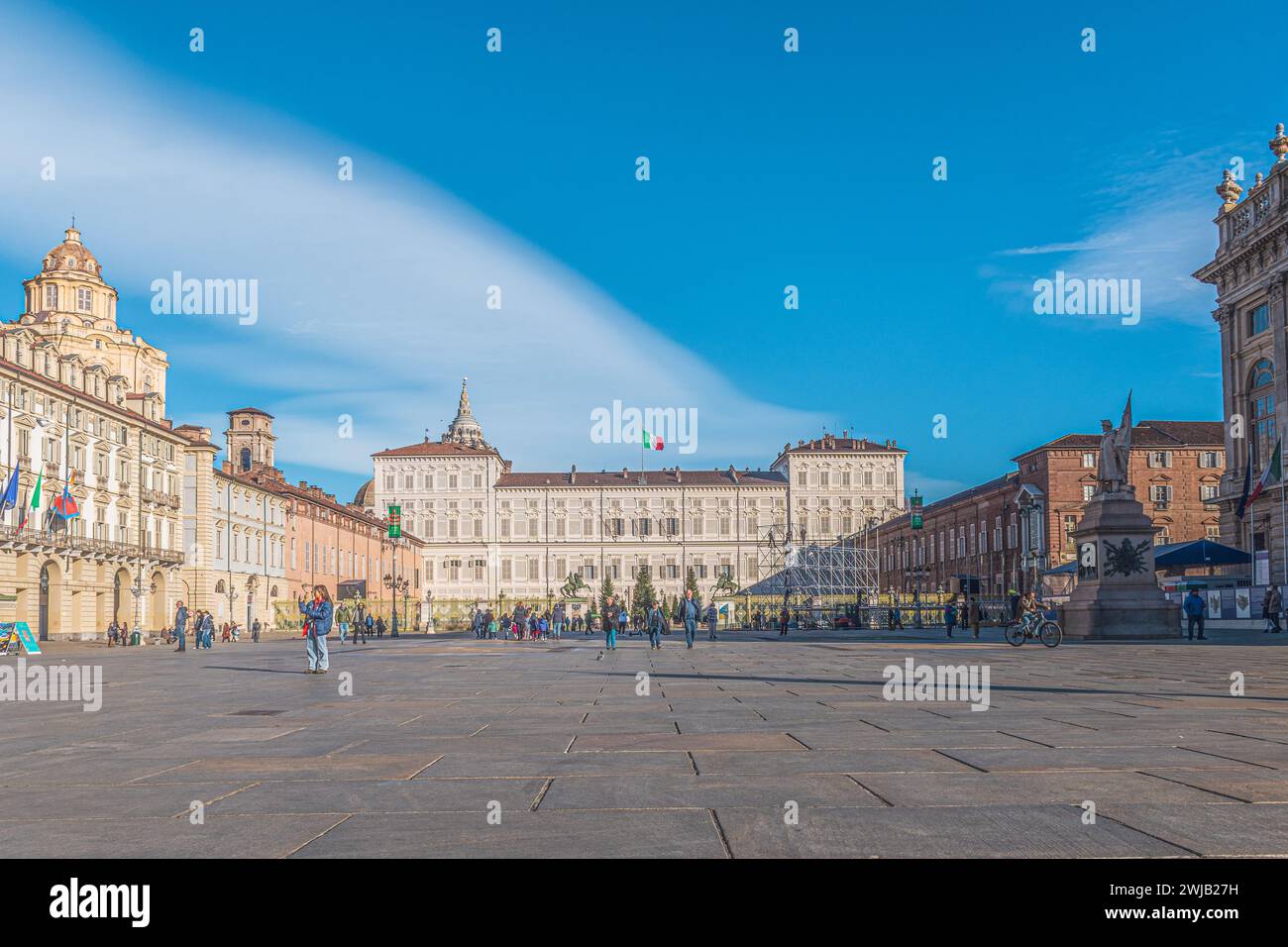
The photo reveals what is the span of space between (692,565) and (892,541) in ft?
70.8

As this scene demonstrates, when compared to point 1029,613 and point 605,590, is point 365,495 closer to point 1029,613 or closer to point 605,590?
point 605,590

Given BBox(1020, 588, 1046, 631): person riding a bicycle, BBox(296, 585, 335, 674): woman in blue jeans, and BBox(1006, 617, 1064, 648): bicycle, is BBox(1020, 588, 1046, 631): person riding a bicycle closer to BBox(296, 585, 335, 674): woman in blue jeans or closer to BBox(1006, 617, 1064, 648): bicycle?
BBox(1006, 617, 1064, 648): bicycle

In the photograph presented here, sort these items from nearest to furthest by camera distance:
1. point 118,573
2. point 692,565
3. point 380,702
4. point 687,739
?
1. point 687,739
2. point 380,702
3. point 118,573
4. point 692,565

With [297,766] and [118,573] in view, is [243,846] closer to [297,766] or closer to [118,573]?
[297,766]

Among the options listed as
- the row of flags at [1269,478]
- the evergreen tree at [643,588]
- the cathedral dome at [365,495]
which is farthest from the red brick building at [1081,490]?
the cathedral dome at [365,495]

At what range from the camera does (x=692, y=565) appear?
11444 cm

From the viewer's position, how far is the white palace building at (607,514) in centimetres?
11381

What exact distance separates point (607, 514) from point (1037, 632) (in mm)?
89549

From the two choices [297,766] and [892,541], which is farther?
[892,541]

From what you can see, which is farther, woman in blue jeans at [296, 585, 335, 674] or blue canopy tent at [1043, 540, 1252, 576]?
blue canopy tent at [1043, 540, 1252, 576]

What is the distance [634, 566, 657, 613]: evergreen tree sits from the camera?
102 m

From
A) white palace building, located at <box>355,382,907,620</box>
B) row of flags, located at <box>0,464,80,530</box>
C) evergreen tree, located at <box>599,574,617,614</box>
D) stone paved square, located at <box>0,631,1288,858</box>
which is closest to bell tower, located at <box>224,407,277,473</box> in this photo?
white palace building, located at <box>355,382,907,620</box>

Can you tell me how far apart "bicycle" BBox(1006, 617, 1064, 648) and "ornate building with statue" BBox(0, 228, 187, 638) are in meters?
37.8
